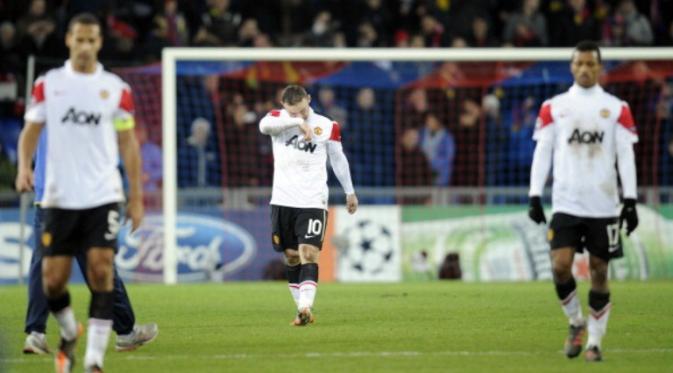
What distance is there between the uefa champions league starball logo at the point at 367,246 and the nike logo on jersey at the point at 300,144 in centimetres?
825

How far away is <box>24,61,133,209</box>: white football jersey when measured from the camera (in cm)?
939

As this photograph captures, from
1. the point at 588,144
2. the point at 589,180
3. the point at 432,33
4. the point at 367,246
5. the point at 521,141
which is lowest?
the point at 367,246

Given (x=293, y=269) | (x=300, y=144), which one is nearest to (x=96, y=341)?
(x=293, y=269)

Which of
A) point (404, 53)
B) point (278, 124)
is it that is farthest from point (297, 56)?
point (278, 124)

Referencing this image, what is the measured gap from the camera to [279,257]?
A: 75.3ft

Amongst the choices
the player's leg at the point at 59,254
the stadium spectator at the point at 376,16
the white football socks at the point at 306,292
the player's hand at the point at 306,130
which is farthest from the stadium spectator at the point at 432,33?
the player's leg at the point at 59,254

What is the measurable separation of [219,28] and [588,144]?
15.9 meters

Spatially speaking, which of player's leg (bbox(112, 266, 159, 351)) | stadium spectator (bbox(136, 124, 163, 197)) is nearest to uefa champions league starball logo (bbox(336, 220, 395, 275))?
stadium spectator (bbox(136, 124, 163, 197))

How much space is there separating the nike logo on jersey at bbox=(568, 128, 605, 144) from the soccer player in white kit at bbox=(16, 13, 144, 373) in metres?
3.10

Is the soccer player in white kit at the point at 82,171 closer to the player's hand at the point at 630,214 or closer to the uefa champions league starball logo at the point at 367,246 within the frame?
the player's hand at the point at 630,214

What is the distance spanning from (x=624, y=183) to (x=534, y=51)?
12.6 meters

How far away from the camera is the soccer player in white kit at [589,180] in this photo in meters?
10.5

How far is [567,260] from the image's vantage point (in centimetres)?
1050

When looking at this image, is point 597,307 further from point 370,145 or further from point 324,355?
point 370,145
